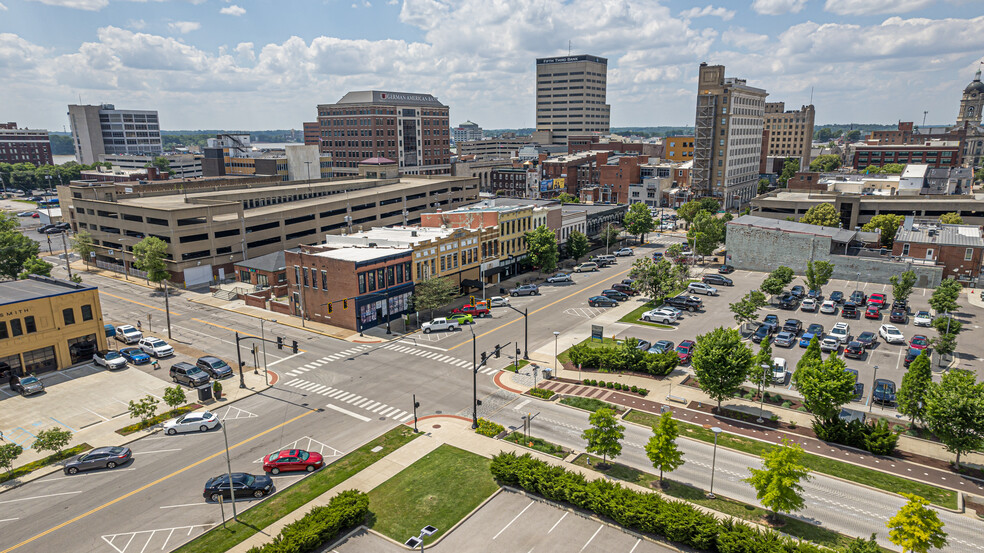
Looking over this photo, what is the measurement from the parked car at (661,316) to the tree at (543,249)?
23395 mm

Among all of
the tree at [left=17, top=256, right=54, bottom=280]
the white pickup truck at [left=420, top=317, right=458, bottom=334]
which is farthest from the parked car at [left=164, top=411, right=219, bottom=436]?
the tree at [left=17, top=256, right=54, bottom=280]

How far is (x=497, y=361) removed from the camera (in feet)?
188

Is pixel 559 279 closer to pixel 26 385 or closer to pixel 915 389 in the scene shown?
pixel 915 389

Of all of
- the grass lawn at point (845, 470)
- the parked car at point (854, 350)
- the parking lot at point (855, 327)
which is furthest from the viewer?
the parked car at point (854, 350)

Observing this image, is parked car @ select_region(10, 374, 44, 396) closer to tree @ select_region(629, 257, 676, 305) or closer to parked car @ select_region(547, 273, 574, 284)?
parked car @ select_region(547, 273, 574, 284)

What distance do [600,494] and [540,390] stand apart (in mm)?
17909

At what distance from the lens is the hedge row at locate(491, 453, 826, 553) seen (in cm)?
2766

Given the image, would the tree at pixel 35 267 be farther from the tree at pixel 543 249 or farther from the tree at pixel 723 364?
the tree at pixel 723 364

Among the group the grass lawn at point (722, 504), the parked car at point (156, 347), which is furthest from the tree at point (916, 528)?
the parked car at point (156, 347)

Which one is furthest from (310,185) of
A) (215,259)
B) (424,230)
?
(424,230)

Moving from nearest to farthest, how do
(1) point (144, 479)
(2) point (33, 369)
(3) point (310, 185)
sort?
(1) point (144, 479) → (2) point (33, 369) → (3) point (310, 185)

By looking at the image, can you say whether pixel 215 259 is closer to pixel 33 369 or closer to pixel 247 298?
pixel 247 298

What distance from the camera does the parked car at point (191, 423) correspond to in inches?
1693

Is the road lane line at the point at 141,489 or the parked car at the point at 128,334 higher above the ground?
the parked car at the point at 128,334
